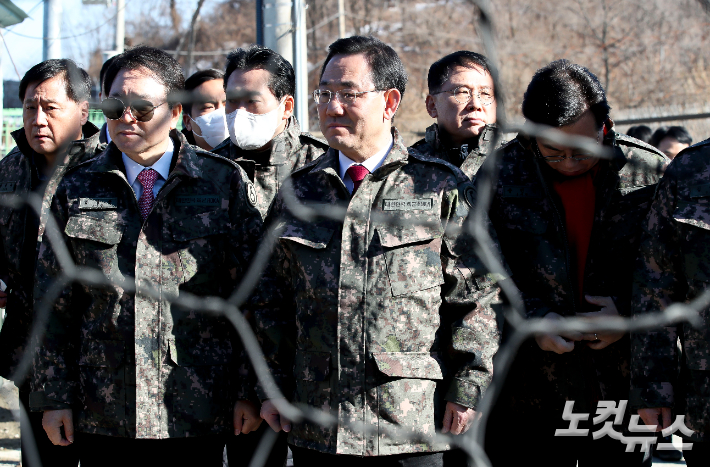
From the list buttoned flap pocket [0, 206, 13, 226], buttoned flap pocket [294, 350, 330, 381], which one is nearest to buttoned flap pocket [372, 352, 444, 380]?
buttoned flap pocket [294, 350, 330, 381]

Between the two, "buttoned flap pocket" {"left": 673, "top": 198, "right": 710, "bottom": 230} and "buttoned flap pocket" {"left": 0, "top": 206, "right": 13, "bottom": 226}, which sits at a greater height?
"buttoned flap pocket" {"left": 0, "top": 206, "right": 13, "bottom": 226}

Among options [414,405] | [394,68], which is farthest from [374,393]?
[394,68]

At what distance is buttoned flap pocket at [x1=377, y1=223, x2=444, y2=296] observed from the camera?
55.3 inches

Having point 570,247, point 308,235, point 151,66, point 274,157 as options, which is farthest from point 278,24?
point 570,247

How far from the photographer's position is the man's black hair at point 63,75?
1940 mm

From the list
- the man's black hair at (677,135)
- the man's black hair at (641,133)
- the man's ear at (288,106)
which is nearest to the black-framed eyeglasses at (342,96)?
the man's ear at (288,106)

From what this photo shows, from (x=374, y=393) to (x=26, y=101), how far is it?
128 cm

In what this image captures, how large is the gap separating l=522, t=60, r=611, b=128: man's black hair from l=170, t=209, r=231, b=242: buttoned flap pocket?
698 mm

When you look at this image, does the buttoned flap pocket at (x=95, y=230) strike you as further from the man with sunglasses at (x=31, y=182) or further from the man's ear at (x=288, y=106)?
the man's ear at (x=288, y=106)

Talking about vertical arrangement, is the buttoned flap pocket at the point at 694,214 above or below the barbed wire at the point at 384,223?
above

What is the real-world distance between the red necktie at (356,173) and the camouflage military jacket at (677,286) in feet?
1.93

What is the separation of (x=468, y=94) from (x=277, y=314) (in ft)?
2.84

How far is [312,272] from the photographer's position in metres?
1.44

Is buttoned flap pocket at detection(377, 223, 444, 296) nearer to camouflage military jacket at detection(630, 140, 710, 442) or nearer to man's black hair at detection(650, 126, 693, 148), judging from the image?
camouflage military jacket at detection(630, 140, 710, 442)
